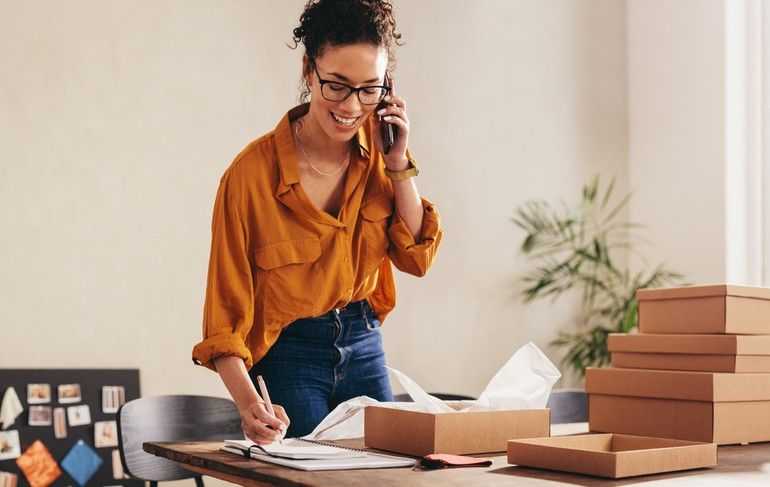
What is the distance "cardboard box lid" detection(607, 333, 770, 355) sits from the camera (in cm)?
175

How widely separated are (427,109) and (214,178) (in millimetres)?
1081

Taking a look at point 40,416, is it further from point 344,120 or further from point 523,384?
point 523,384

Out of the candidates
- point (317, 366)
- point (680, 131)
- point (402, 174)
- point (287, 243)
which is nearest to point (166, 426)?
point (317, 366)

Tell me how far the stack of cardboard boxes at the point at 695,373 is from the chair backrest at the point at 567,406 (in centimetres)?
101

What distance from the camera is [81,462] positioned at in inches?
133

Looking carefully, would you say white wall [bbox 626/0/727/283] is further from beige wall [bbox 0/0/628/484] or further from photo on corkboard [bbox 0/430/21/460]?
photo on corkboard [bbox 0/430/21/460]

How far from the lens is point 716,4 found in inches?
179

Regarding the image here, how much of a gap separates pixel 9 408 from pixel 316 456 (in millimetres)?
2293

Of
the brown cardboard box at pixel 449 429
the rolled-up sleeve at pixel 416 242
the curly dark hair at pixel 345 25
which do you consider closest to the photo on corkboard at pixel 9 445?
the rolled-up sleeve at pixel 416 242

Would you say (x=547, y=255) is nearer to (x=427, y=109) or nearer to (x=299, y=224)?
(x=427, y=109)

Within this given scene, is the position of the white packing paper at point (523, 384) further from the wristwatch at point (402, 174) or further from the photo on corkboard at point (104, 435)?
the photo on corkboard at point (104, 435)

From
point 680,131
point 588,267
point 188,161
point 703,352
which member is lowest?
point 703,352

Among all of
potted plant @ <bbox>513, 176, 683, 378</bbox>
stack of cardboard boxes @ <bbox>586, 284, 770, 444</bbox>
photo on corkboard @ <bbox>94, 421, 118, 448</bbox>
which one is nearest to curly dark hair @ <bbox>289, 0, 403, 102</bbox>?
stack of cardboard boxes @ <bbox>586, 284, 770, 444</bbox>

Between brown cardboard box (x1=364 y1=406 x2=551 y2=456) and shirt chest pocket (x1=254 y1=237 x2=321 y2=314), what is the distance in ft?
1.35
